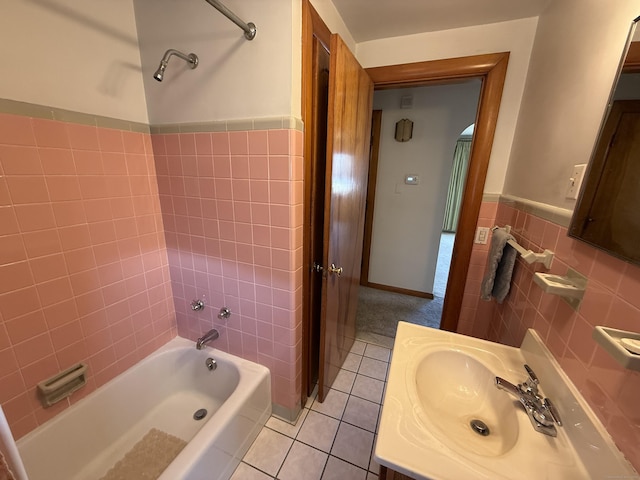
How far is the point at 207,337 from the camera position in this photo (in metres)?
1.44

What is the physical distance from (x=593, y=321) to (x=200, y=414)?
5.81 ft

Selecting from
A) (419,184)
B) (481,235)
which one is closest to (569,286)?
(481,235)

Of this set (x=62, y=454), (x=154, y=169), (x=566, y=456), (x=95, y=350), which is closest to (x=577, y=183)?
(x=566, y=456)

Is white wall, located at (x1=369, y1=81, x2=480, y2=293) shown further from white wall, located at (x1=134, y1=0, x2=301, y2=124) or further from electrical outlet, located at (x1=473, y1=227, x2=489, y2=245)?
white wall, located at (x1=134, y1=0, x2=301, y2=124)

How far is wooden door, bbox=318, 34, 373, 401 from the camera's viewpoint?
3.76 feet

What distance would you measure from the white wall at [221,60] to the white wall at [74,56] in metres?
0.08

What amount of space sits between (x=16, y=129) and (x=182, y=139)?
54 centimetres

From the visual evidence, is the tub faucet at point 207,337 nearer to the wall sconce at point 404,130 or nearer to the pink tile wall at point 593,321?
the pink tile wall at point 593,321

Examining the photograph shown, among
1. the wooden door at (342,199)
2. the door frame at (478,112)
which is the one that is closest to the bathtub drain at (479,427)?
the wooden door at (342,199)

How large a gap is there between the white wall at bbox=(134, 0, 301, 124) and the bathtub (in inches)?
51.2

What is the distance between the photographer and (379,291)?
3.04m

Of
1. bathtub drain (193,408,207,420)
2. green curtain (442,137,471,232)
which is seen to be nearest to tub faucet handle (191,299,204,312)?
bathtub drain (193,408,207,420)

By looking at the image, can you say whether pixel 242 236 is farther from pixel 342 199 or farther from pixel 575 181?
pixel 575 181

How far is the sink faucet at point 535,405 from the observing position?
698mm
